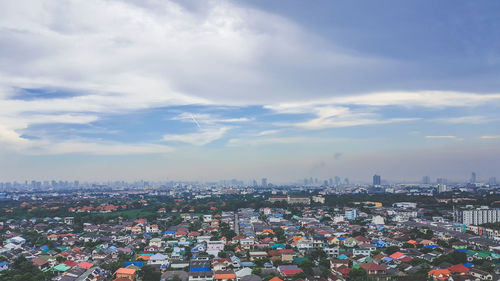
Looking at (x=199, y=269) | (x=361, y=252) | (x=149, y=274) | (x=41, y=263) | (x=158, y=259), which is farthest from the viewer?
(x=361, y=252)

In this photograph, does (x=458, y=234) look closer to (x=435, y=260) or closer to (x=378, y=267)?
(x=435, y=260)

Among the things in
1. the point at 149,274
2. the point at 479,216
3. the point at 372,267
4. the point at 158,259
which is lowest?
the point at 158,259

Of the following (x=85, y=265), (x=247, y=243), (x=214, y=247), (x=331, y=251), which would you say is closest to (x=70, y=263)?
(x=85, y=265)

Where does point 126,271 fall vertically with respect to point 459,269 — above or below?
below

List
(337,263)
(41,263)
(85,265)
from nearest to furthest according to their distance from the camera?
(337,263)
(85,265)
(41,263)

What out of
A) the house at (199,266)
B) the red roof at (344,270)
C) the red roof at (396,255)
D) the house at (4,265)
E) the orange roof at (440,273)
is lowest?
the house at (4,265)

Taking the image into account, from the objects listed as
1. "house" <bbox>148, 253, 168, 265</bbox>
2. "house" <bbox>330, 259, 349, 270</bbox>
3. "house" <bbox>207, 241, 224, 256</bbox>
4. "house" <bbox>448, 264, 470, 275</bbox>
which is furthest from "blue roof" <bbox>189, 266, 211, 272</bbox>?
"house" <bbox>448, 264, 470, 275</bbox>

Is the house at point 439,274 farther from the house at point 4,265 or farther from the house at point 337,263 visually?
the house at point 4,265

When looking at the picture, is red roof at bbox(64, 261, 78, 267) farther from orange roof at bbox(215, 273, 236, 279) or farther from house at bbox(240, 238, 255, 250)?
house at bbox(240, 238, 255, 250)

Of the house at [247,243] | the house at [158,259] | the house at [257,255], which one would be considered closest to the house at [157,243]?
the house at [158,259]

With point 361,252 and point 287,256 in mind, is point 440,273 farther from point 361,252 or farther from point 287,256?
point 287,256

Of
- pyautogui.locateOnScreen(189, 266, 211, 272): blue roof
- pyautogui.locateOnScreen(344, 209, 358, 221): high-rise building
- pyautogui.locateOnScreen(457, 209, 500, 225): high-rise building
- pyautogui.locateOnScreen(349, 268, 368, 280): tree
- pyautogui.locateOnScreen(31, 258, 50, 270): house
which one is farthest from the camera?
pyautogui.locateOnScreen(344, 209, 358, 221): high-rise building
